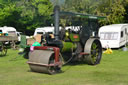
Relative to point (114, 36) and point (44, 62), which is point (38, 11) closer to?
point (114, 36)

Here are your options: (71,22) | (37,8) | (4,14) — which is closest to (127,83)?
(71,22)

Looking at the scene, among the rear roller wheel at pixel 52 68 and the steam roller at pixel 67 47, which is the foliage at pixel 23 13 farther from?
the rear roller wheel at pixel 52 68

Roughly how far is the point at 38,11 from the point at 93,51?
76.8ft

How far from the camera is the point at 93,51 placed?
10.6 meters

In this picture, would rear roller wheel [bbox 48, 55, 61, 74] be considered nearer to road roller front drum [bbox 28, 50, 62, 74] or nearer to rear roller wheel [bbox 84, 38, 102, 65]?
road roller front drum [bbox 28, 50, 62, 74]

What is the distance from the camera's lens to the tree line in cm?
2558

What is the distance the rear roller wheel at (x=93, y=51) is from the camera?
1012 cm

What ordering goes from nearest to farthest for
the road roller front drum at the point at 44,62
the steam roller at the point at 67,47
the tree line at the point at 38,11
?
1. the road roller front drum at the point at 44,62
2. the steam roller at the point at 67,47
3. the tree line at the point at 38,11

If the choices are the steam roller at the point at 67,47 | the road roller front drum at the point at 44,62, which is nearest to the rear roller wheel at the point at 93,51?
the steam roller at the point at 67,47

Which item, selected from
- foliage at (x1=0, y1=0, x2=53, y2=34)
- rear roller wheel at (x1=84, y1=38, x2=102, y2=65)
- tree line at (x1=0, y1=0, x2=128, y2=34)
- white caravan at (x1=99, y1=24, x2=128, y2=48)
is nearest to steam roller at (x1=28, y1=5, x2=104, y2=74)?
rear roller wheel at (x1=84, y1=38, x2=102, y2=65)

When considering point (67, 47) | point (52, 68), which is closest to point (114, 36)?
point (67, 47)

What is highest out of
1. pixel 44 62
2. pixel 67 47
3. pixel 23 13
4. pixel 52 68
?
pixel 23 13

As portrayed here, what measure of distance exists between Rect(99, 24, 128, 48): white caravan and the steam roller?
7.47 m

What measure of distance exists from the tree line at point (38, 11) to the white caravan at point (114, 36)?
562 centimetres
